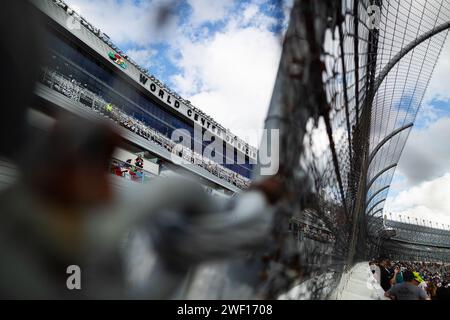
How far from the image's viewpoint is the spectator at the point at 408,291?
9.43 ft

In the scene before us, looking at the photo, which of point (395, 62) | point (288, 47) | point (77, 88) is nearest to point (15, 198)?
point (288, 47)

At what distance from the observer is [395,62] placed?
383cm

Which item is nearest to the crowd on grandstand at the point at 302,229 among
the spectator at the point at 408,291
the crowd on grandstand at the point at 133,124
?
the spectator at the point at 408,291

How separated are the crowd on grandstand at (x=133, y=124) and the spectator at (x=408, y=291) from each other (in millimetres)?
2047

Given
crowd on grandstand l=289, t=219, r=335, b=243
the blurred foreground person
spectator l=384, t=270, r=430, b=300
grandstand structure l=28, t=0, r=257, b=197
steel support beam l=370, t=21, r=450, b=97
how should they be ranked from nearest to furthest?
the blurred foreground person, crowd on grandstand l=289, t=219, r=335, b=243, spectator l=384, t=270, r=430, b=300, steel support beam l=370, t=21, r=450, b=97, grandstand structure l=28, t=0, r=257, b=197

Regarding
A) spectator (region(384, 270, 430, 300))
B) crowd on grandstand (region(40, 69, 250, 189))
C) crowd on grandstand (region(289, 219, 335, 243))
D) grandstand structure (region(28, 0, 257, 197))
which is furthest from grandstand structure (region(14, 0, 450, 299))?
grandstand structure (region(28, 0, 257, 197))

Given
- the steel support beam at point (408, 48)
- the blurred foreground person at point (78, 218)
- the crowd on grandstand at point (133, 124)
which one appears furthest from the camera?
the crowd on grandstand at point (133, 124)

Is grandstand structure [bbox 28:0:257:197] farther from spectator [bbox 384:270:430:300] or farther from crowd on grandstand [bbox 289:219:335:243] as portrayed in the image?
crowd on grandstand [bbox 289:219:335:243]

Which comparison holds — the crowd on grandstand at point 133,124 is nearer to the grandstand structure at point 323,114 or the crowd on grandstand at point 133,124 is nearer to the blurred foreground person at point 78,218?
the grandstand structure at point 323,114

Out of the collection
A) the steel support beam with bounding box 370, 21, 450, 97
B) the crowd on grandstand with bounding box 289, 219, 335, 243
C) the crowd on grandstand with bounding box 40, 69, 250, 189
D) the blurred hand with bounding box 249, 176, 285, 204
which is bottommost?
the crowd on grandstand with bounding box 289, 219, 335, 243

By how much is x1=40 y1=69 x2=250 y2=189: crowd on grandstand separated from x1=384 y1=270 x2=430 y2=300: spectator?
6.72 feet

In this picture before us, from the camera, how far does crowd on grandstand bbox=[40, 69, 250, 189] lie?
1218 cm
